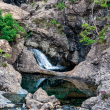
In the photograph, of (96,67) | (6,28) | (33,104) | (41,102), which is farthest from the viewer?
(96,67)

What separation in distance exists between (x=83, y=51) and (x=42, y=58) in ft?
27.0

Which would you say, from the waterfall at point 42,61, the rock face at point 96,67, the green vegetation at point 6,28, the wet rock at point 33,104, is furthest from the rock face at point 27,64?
the wet rock at point 33,104

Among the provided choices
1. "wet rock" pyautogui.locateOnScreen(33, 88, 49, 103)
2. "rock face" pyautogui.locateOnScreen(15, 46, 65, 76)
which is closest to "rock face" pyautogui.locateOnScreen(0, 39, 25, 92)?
"wet rock" pyautogui.locateOnScreen(33, 88, 49, 103)

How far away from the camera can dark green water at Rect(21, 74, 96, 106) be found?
40.2 ft

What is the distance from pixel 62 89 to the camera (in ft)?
50.4

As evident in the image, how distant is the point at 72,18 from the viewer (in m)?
26.0

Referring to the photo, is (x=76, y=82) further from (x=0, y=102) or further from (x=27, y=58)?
(x=0, y=102)

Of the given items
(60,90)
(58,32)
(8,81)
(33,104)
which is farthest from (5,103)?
(58,32)

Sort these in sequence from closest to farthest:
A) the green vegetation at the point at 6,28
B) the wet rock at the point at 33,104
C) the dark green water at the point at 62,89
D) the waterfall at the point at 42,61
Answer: the wet rock at the point at 33,104 < the dark green water at the point at 62,89 < the green vegetation at the point at 6,28 < the waterfall at the point at 42,61

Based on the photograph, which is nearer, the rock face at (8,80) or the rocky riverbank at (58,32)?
the rock face at (8,80)

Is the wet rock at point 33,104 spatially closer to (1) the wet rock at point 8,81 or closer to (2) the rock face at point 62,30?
(1) the wet rock at point 8,81

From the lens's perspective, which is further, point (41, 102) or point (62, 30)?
point (62, 30)

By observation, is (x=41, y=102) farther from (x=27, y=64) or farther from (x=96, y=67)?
(x=27, y=64)

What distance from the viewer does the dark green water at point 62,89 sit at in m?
12.2
